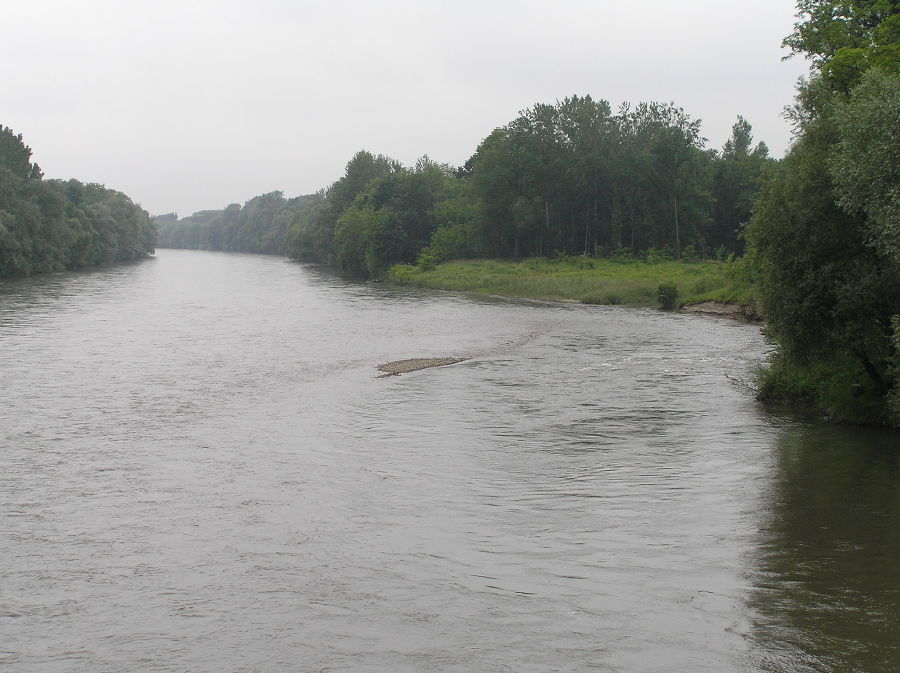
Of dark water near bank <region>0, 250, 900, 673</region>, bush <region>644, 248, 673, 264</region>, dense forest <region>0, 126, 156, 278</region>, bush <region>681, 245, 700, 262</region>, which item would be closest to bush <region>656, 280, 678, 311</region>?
bush <region>644, 248, 673, 264</region>

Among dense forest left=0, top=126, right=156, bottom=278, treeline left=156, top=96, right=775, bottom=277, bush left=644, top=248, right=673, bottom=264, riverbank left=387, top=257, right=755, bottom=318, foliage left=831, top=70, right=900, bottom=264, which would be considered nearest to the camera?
foliage left=831, top=70, right=900, bottom=264

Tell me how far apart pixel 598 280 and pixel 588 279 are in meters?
1.05

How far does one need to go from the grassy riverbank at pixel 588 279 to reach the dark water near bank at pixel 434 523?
30469 millimetres

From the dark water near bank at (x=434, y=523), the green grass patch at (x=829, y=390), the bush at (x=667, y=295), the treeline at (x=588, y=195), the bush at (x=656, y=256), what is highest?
the treeline at (x=588, y=195)

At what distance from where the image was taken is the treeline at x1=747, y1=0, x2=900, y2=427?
68.4 feet

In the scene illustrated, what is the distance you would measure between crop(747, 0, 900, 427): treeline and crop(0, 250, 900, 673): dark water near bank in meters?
Answer: 1.76

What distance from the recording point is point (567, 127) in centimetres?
9531

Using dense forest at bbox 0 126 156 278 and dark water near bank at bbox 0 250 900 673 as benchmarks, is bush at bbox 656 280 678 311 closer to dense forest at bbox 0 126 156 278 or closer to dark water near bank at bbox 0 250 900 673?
dark water near bank at bbox 0 250 900 673

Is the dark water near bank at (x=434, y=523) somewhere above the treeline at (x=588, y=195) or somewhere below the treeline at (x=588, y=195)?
below

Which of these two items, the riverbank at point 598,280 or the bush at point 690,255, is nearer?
the riverbank at point 598,280

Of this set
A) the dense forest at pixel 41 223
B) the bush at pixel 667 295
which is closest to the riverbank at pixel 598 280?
the bush at pixel 667 295

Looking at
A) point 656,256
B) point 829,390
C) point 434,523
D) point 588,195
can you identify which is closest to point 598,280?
point 656,256

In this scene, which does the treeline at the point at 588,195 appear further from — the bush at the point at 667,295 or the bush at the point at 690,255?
the bush at the point at 667,295

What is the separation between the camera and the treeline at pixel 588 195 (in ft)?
299
